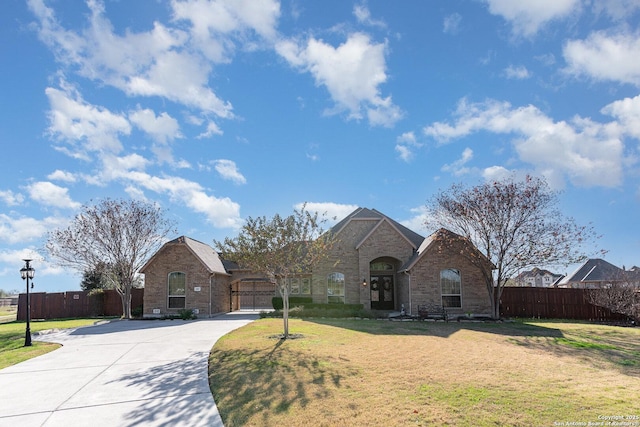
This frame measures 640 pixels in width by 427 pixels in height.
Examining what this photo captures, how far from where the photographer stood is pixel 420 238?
30688 millimetres

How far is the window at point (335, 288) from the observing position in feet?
89.2

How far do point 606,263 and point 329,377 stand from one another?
42665 millimetres

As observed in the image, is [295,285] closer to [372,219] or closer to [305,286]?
[305,286]

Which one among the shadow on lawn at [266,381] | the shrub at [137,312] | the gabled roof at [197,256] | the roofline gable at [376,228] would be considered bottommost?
the shrub at [137,312]

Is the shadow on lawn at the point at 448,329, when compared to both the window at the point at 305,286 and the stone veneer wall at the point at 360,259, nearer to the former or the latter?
the stone veneer wall at the point at 360,259

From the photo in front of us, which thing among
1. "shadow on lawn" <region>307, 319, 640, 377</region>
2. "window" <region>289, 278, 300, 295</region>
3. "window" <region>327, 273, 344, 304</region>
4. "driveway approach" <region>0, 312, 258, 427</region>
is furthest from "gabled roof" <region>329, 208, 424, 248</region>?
"driveway approach" <region>0, 312, 258, 427</region>

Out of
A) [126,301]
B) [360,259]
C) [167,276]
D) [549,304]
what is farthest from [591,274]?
[126,301]

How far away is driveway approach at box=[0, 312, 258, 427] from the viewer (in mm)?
6742

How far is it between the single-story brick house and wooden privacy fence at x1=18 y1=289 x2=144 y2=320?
4395 millimetres

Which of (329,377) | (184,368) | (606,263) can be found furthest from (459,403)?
(606,263)

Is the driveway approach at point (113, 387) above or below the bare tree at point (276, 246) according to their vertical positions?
below

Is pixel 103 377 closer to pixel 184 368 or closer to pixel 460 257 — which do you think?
pixel 184 368

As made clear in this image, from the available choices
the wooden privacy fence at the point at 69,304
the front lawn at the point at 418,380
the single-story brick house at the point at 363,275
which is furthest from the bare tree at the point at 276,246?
the wooden privacy fence at the point at 69,304

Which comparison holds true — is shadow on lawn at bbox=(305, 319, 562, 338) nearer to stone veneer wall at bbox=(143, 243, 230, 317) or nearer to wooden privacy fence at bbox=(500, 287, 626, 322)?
wooden privacy fence at bbox=(500, 287, 626, 322)
